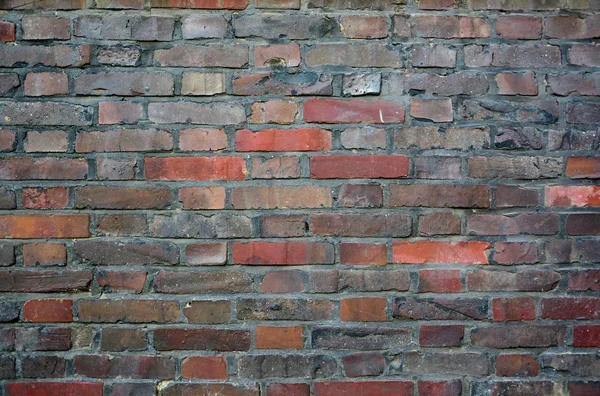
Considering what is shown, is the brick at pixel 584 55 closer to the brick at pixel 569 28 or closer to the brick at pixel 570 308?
the brick at pixel 569 28

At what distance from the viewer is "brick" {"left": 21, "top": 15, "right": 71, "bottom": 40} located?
1.59m

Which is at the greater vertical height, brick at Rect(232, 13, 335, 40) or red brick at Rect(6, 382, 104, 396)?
brick at Rect(232, 13, 335, 40)

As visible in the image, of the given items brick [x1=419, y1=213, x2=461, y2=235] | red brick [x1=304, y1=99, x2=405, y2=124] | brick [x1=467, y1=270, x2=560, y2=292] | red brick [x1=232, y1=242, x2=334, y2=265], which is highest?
red brick [x1=304, y1=99, x2=405, y2=124]

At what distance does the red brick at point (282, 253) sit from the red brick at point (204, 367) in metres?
0.30

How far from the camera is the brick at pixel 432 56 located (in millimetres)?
1604

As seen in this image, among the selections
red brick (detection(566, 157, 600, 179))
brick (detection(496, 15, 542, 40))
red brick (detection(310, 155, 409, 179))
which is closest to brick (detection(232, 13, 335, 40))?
red brick (detection(310, 155, 409, 179))

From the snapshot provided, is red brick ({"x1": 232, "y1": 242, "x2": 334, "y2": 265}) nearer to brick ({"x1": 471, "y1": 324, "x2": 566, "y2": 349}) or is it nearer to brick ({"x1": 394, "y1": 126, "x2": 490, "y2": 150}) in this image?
brick ({"x1": 394, "y1": 126, "x2": 490, "y2": 150})

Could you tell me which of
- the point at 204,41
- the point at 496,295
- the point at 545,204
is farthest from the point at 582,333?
the point at 204,41

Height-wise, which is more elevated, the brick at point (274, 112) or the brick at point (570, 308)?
the brick at point (274, 112)

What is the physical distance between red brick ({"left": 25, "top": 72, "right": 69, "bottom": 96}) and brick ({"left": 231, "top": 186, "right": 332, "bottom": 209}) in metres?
0.60

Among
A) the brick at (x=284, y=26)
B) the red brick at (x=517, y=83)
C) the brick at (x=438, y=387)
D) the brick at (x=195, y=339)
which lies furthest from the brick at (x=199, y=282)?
the red brick at (x=517, y=83)

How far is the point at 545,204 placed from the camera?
5.28ft

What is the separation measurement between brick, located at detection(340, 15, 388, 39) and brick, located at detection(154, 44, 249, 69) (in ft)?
1.02

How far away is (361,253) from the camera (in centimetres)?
159
